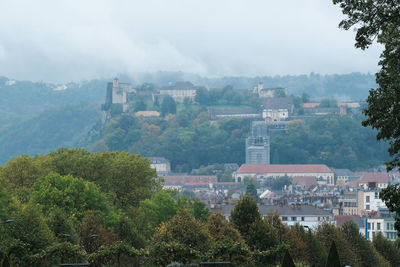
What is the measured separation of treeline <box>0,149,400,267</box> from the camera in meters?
59.4

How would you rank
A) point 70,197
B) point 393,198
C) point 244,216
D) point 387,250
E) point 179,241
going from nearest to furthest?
1. point 393,198
2. point 179,241
3. point 244,216
4. point 70,197
5. point 387,250

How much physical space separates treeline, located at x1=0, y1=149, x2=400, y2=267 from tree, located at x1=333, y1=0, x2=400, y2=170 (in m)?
20.8

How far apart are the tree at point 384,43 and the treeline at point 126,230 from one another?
819 inches

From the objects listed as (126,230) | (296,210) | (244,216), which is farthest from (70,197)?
(296,210)

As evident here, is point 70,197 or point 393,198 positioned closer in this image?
point 393,198

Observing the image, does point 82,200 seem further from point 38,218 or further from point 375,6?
point 375,6

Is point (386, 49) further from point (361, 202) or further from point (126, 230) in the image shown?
point (361, 202)

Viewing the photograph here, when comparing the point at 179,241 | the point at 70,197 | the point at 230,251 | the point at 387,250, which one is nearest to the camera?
the point at 230,251

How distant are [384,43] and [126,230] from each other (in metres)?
37.9

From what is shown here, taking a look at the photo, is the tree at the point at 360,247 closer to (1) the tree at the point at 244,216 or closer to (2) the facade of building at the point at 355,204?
(1) the tree at the point at 244,216

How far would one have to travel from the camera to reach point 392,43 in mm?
33531

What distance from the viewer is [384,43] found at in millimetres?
33906

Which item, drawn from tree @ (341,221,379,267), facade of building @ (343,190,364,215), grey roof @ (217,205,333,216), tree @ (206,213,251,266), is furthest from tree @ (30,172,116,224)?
facade of building @ (343,190,364,215)

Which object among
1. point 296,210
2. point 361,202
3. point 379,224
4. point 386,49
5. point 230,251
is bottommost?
point 361,202
